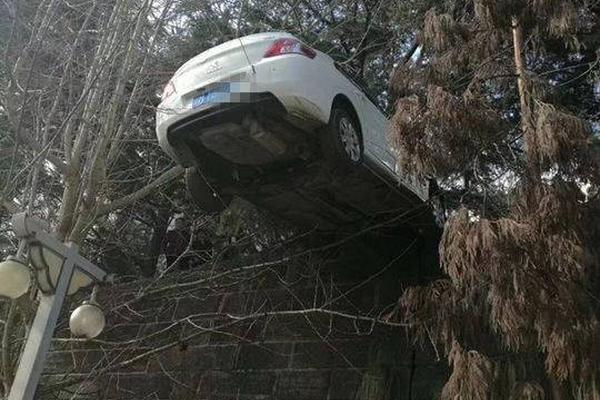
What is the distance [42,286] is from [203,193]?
306cm

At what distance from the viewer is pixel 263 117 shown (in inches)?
265

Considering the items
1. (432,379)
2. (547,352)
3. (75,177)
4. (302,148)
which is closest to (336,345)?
(432,379)

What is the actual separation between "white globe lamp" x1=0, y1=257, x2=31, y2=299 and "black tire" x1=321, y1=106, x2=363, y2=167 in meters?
2.99

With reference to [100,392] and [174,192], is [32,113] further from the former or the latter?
[100,392]

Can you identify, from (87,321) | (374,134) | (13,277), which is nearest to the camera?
(13,277)

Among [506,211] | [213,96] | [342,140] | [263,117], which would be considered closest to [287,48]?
[263,117]

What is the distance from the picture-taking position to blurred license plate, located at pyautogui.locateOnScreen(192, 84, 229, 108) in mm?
6520

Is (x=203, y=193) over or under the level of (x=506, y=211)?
over

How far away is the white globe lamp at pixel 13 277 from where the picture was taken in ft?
16.9

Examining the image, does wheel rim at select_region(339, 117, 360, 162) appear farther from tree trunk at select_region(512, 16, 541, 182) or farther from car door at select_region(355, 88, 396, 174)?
tree trunk at select_region(512, 16, 541, 182)

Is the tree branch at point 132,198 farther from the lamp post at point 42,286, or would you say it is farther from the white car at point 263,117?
the lamp post at point 42,286

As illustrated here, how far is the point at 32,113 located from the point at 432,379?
212 inches

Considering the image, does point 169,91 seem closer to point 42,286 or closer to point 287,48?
point 287,48

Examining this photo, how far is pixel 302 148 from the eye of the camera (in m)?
7.22
